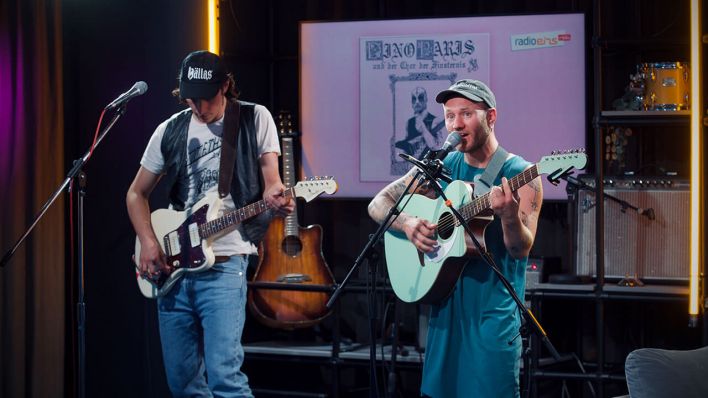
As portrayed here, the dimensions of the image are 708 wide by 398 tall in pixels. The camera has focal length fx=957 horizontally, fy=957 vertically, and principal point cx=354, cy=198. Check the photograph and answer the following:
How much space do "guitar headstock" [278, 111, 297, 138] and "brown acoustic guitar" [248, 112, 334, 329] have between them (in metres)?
0.28

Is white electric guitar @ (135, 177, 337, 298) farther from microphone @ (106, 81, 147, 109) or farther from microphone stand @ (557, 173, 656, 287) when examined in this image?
microphone stand @ (557, 173, 656, 287)

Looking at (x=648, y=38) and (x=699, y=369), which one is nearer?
(x=699, y=369)

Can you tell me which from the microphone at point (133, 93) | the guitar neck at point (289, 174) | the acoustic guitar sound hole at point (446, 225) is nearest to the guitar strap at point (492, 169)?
the acoustic guitar sound hole at point (446, 225)

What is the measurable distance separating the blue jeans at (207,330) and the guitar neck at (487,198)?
1.24 metres

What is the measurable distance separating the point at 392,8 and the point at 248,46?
3.26 ft

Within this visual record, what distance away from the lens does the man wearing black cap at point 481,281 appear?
11.5ft

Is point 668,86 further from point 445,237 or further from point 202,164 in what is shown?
point 202,164

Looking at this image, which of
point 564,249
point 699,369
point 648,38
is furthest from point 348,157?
point 699,369

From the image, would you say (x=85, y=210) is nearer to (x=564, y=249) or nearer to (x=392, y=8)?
(x=392, y=8)

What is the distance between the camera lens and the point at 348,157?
239 inches

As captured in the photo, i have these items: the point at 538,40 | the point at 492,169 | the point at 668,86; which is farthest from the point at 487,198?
the point at 538,40

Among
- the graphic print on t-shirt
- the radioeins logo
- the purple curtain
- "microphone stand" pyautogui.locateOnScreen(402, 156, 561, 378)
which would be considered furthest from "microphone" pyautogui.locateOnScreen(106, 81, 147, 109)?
the radioeins logo

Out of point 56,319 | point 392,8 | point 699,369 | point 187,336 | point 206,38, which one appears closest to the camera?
point 699,369

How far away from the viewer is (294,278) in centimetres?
583
